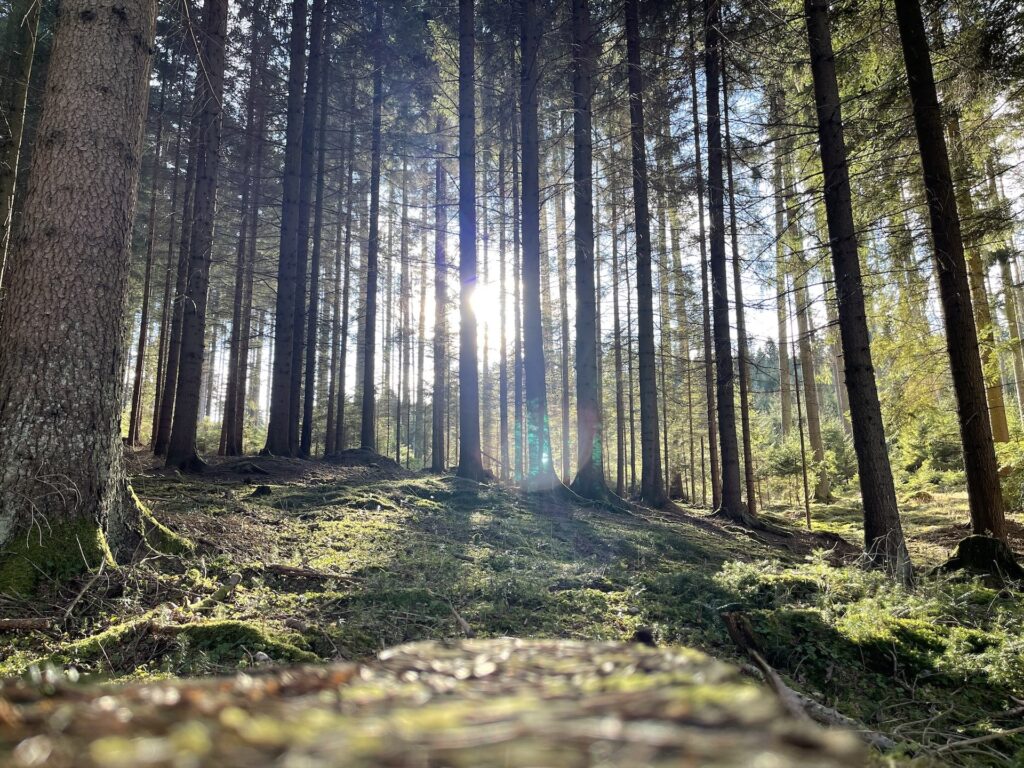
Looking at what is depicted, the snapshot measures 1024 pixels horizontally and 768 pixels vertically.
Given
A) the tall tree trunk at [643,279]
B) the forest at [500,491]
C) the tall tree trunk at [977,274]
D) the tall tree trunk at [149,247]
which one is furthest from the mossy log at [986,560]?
the tall tree trunk at [149,247]

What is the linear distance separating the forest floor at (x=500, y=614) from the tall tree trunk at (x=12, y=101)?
15.9ft

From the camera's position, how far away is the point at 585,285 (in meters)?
12.2

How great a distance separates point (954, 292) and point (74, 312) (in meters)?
9.90

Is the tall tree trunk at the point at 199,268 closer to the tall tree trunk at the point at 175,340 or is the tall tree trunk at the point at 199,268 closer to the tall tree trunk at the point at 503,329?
the tall tree trunk at the point at 175,340

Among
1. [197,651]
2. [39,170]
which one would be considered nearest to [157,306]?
[39,170]

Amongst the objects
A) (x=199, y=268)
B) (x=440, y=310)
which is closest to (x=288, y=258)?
(x=199, y=268)

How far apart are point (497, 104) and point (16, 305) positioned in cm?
1684

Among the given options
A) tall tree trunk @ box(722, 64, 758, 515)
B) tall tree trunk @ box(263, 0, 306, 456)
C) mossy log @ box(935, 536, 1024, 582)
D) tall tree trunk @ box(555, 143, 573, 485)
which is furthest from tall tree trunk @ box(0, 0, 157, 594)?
tall tree trunk @ box(555, 143, 573, 485)

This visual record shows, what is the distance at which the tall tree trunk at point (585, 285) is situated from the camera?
37.8ft

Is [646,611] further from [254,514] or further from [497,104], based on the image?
[497,104]

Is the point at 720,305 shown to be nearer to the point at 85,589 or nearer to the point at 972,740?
the point at 972,740

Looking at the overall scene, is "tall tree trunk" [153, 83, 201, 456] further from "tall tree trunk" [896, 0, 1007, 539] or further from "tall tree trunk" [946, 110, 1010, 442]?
"tall tree trunk" [946, 110, 1010, 442]

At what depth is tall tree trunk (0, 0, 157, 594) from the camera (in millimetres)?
3549

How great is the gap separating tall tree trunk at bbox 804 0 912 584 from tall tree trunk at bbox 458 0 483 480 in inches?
268
